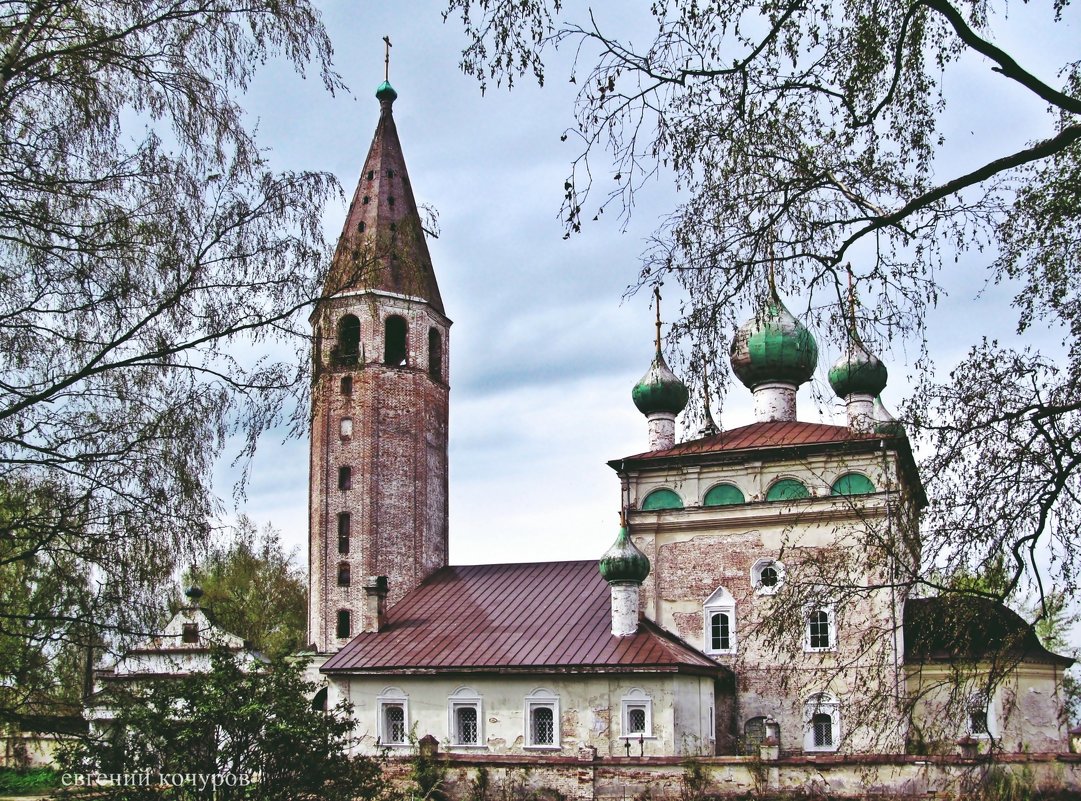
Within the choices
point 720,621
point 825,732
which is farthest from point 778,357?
point 825,732

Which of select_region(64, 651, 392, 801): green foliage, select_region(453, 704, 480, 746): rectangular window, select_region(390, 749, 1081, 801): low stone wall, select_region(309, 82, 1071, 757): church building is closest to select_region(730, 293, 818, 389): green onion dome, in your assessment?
select_region(309, 82, 1071, 757): church building

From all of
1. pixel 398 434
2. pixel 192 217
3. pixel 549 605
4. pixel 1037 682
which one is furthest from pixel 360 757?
pixel 398 434

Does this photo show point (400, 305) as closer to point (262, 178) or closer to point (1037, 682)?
point (1037, 682)

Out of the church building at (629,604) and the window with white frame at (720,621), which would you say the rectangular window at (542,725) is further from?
the window with white frame at (720,621)

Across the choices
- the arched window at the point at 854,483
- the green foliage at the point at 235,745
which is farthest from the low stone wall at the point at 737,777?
the green foliage at the point at 235,745

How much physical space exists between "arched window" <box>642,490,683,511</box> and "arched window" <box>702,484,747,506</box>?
0.58 metres

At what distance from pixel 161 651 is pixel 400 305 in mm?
20236

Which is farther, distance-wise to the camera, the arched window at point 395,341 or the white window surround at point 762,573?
the arched window at point 395,341

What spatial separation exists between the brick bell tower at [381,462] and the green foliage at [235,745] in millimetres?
14147

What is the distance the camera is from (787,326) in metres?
25.2

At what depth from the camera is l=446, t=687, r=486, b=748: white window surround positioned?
22.8m

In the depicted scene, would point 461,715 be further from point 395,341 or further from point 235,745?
point 235,745

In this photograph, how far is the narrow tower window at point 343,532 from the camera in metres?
28.0

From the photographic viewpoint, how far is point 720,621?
75.6 feet
